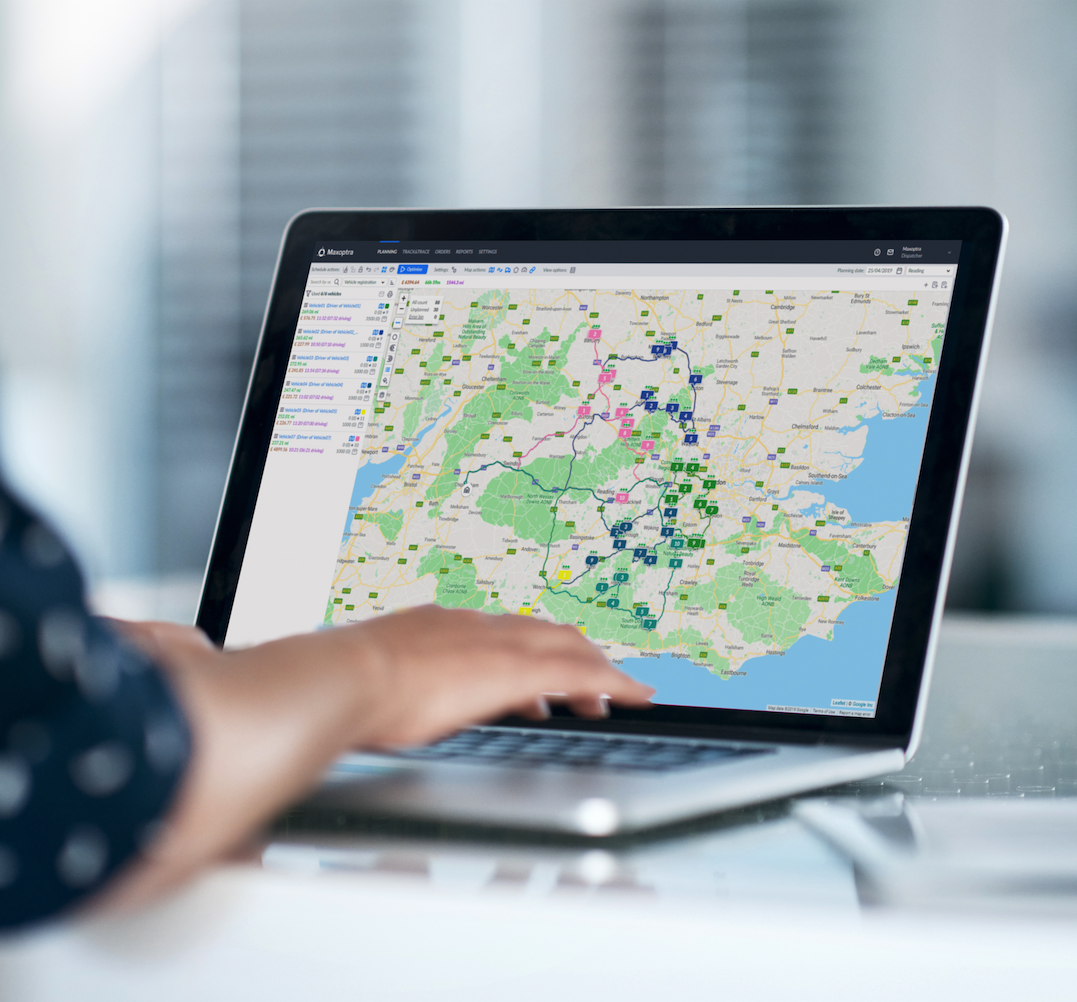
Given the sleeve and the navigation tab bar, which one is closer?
the sleeve

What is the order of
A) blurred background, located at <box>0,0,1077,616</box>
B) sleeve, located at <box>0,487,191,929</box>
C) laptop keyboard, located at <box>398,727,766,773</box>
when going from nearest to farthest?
sleeve, located at <box>0,487,191,929</box>
laptop keyboard, located at <box>398,727,766,773</box>
blurred background, located at <box>0,0,1077,616</box>

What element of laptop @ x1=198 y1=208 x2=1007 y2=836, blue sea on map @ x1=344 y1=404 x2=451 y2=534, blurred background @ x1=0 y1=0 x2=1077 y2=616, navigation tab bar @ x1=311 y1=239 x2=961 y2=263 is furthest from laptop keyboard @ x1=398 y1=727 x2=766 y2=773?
blurred background @ x1=0 y1=0 x2=1077 y2=616

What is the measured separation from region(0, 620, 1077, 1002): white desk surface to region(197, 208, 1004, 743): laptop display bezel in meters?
0.18

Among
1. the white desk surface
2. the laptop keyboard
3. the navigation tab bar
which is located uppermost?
the navigation tab bar

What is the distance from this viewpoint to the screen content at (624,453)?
1.95 feet

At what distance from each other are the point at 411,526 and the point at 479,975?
36 cm

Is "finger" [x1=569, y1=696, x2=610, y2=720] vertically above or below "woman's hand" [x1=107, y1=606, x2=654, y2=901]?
below

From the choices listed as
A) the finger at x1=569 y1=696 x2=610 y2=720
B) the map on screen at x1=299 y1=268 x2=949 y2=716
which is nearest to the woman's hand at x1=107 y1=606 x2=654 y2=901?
the finger at x1=569 y1=696 x2=610 y2=720

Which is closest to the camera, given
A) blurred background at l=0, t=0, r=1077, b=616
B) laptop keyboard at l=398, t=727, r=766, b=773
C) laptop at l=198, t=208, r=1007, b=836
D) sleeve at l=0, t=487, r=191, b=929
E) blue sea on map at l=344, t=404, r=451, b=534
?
sleeve at l=0, t=487, r=191, b=929

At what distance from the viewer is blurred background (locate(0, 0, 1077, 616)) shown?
123 inches

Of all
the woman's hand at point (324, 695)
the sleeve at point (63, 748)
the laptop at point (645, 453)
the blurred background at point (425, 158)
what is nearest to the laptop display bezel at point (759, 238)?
the laptop at point (645, 453)

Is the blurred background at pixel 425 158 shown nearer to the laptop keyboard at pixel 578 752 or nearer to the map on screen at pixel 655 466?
the map on screen at pixel 655 466

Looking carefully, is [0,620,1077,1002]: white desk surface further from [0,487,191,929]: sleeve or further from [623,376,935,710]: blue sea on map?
[623,376,935,710]: blue sea on map

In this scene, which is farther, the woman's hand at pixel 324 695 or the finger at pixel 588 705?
the finger at pixel 588 705
